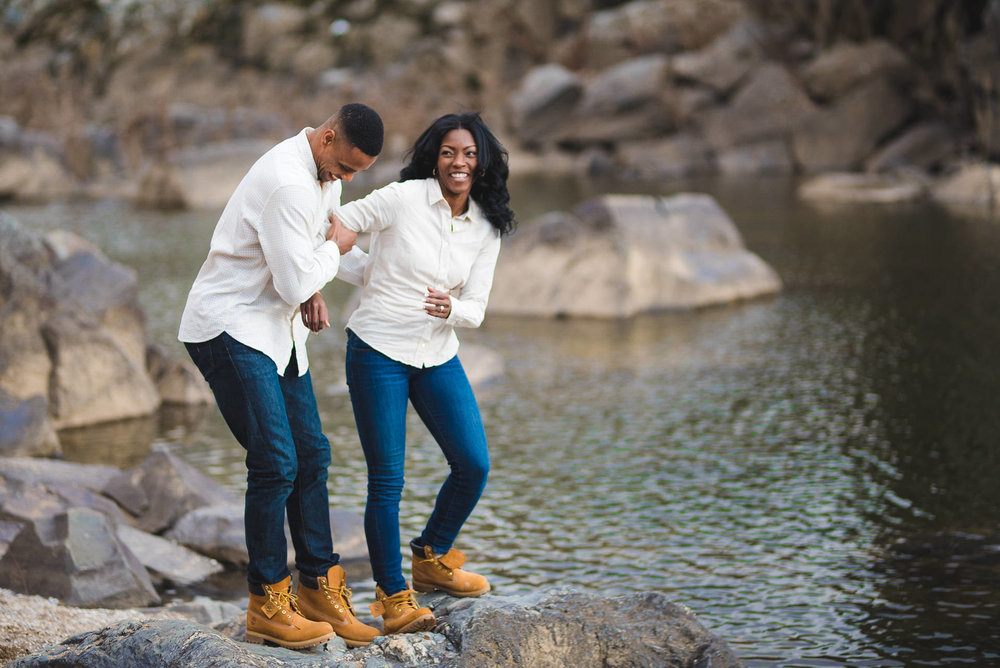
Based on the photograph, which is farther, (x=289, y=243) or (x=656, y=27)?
(x=656, y=27)

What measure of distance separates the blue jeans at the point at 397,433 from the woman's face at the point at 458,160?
1.97 ft

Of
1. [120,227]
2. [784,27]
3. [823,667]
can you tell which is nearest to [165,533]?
[823,667]

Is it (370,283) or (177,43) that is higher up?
(177,43)

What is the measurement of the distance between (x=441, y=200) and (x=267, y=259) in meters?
0.73

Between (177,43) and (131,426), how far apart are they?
44240 millimetres

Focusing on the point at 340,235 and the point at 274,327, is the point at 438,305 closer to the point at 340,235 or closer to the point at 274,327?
the point at 340,235

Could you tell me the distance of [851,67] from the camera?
102ft

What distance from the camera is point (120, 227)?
2097cm

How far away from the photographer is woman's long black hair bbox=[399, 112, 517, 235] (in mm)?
4133

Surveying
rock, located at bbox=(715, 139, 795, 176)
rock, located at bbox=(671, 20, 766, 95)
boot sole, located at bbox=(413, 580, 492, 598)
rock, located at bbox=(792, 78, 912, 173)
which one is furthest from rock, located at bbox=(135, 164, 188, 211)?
boot sole, located at bbox=(413, 580, 492, 598)

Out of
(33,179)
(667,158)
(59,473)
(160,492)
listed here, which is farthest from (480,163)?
(667,158)

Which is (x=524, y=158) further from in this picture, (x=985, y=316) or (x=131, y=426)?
(x=131, y=426)

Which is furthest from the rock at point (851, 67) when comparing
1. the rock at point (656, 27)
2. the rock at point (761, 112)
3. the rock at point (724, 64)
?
the rock at point (656, 27)

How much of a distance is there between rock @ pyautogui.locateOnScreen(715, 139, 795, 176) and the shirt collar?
84.9 ft
